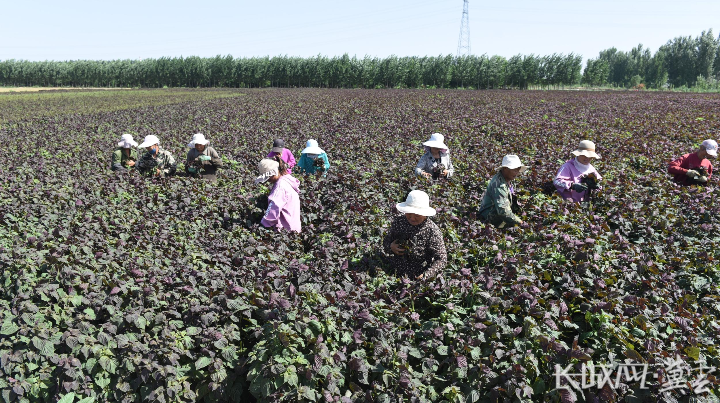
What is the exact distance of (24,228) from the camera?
5688 mm

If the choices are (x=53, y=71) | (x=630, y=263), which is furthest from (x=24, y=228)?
(x=53, y=71)

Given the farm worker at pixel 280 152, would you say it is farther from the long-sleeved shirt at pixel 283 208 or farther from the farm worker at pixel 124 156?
the farm worker at pixel 124 156

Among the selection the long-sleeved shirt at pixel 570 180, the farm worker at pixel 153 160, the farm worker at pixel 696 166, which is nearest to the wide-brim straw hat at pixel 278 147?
the farm worker at pixel 153 160

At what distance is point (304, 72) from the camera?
88250 mm

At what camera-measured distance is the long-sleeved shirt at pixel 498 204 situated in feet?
19.6

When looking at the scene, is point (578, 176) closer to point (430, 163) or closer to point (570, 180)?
point (570, 180)

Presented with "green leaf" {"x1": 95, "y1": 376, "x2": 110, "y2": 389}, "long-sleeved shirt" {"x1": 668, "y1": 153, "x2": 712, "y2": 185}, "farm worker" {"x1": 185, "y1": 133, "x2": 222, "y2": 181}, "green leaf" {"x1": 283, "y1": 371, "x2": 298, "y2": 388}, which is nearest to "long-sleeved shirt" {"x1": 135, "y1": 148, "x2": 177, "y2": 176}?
"farm worker" {"x1": 185, "y1": 133, "x2": 222, "y2": 181}

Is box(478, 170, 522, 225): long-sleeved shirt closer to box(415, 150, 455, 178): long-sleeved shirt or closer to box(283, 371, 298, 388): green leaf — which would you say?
box(415, 150, 455, 178): long-sleeved shirt

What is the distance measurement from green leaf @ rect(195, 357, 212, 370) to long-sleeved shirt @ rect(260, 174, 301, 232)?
3022 mm

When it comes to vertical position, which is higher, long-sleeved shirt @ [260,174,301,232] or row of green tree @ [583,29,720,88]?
row of green tree @ [583,29,720,88]

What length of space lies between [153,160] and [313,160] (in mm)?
3462

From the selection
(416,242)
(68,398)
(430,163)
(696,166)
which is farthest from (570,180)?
(68,398)

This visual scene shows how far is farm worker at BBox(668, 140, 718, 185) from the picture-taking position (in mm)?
7875

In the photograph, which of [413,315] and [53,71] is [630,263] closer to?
[413,315]
